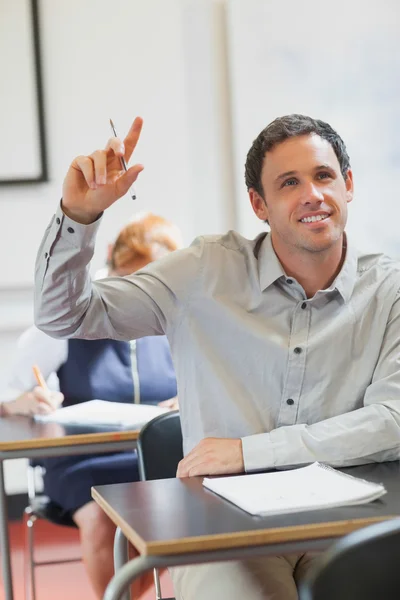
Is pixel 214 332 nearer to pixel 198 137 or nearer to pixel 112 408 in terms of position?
pixel 112 408

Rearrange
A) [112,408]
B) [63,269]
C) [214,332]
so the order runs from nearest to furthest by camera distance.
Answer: [63,269] < [214,332] < [112,408]

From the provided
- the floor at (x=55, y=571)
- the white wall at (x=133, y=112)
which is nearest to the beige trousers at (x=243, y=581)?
the floor at (x=55, y=571)

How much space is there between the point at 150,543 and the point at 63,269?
72 cm

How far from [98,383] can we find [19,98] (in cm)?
190

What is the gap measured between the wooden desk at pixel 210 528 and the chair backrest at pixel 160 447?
2.21 feet

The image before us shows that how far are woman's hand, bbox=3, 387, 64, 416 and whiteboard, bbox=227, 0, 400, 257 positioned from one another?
193 centimetres

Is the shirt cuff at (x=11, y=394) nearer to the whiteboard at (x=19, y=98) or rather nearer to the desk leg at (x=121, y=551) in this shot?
the desk leg at (x=121, y=551)

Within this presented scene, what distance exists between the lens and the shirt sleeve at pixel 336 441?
1.62 meters

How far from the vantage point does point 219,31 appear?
4.47 m

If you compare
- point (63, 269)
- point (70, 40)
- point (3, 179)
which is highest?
point (70, 40)

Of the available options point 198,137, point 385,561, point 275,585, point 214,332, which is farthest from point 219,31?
point 385,561

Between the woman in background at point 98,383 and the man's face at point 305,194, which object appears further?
the woman in background at point 98,383

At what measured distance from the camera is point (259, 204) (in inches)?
80.4

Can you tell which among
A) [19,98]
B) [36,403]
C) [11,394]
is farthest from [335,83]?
[36,403]
